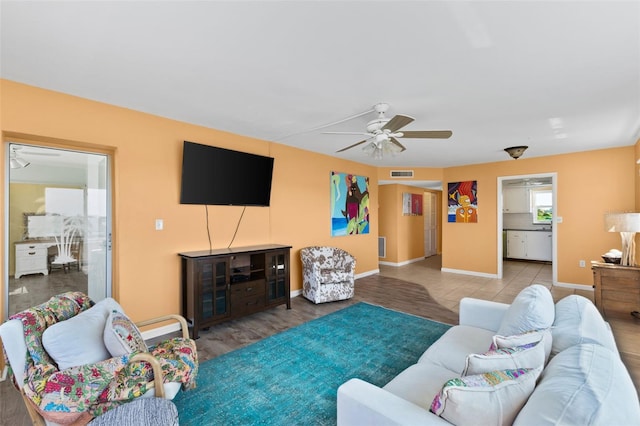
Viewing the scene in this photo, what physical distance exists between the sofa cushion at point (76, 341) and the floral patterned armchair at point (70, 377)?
0.01 m

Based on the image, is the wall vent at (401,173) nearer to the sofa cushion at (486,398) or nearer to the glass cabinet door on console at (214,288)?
the glass cabinet door on console at (214,288)

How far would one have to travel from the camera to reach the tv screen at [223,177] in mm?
3533

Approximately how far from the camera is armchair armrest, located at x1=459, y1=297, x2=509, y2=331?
7.88 feet

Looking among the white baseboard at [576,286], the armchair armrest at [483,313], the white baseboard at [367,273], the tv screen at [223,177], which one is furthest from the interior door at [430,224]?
the armchair armrest at [483,313]

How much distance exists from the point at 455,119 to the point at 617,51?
1502 mm

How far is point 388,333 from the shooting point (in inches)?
131

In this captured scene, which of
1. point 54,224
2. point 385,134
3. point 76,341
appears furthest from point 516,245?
point 54,224

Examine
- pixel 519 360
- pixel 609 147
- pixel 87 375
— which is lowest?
pixel 87 375

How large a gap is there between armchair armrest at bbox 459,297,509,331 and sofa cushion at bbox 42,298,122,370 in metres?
2.71

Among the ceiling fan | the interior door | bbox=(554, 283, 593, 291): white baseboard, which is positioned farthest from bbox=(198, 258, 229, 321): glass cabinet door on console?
the interior door

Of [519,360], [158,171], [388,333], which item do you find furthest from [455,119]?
[158,171]

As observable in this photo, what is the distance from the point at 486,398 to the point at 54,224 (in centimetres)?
383

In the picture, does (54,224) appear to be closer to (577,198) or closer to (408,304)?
(408,304)

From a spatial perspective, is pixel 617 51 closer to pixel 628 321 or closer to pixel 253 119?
pixel 253 119
